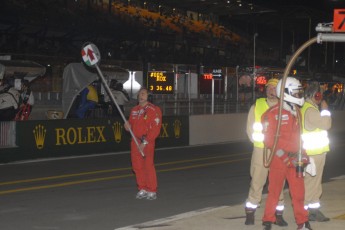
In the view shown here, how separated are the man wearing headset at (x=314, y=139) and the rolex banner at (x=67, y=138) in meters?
9.56

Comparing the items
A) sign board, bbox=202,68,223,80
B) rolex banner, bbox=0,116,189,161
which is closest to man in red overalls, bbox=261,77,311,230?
rolex banner, bbox=0,116,189,161

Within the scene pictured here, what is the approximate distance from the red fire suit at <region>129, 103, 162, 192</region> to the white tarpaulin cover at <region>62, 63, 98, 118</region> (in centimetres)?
1197

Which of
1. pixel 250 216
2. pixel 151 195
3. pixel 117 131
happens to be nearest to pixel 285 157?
pixel 250 216

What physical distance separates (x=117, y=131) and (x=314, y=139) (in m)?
12.1

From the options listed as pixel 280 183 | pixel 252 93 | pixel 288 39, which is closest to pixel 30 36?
pixel 252 93

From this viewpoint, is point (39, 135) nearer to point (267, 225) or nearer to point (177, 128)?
point (177, 128)

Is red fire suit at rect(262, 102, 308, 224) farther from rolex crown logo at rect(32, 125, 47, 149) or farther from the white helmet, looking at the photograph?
rolex crown logo at rect(32, 125, 47, 149)

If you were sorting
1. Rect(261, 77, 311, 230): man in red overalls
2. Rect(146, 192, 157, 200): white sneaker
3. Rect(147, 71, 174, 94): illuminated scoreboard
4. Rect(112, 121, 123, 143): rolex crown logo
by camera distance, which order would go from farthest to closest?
Rect(147, 71, 174, 94): illuminated scoreboard < Rect(112, 121, 123, 143): rolex crown logo < Rect(146, 192, 157, 200): white sneaker < Rect(261, 77, 311, 230): man in red overalls

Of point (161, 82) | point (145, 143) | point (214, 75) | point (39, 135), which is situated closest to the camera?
point (145, 143)

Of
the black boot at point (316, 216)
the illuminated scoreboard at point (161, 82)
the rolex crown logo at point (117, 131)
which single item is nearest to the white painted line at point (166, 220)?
the black boot at point (316, 216)

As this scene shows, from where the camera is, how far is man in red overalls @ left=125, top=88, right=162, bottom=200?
1127cm

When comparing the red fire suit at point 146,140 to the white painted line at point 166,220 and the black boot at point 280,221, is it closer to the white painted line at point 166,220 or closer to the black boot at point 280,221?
the white painted line at point 166,220

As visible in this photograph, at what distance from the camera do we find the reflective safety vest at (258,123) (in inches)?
324

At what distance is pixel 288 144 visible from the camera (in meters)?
7.71
